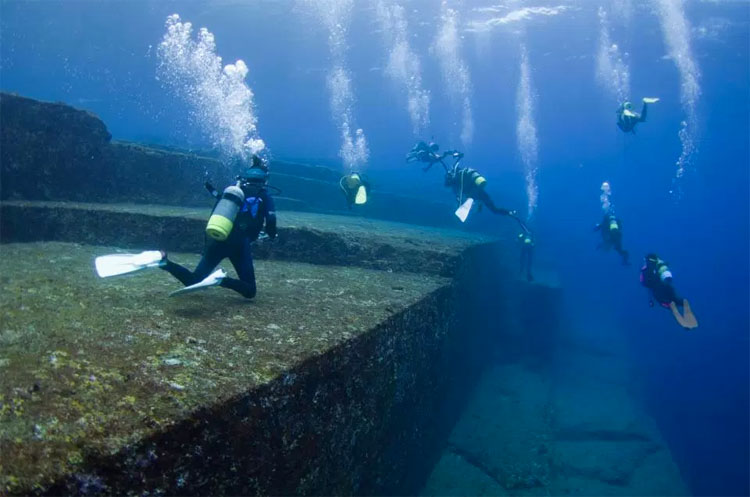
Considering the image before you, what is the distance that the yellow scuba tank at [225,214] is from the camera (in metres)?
3.41

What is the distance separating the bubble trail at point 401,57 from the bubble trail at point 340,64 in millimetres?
2567

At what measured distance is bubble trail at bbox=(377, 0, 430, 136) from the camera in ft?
89.2

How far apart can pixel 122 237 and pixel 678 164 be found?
358 feet

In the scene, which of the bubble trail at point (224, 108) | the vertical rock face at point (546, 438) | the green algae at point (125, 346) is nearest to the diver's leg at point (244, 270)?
the green algae at point (125, 346)

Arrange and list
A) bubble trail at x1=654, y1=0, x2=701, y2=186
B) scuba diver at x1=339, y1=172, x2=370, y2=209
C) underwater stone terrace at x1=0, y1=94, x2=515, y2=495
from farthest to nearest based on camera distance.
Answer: bubble trail at x1=654, y1=0, x2=701, y2=186
scuba diver at x1=339, y1=172, x2=370, y2=209
underwater stone terrace at x1=0, y1=94, x2=515, y2=495

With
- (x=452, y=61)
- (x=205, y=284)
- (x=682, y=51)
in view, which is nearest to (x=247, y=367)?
(x=205, y=284)

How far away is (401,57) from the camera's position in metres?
37.3

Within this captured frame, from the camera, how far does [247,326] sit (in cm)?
333

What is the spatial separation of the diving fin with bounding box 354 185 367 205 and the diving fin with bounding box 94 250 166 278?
362cm

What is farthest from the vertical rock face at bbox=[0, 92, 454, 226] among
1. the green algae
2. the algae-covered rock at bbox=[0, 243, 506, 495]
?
the green algae

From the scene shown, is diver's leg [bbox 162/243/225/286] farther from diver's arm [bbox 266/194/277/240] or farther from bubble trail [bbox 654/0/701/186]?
bubble trail [bbox 654/0/701/186]

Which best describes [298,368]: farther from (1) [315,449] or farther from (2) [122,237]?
(2) [122,237]

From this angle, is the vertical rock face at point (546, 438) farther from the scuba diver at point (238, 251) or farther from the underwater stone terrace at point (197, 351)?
the scuba diver at point (238, 251)

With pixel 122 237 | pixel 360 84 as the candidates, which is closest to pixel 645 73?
pixel 360 84
